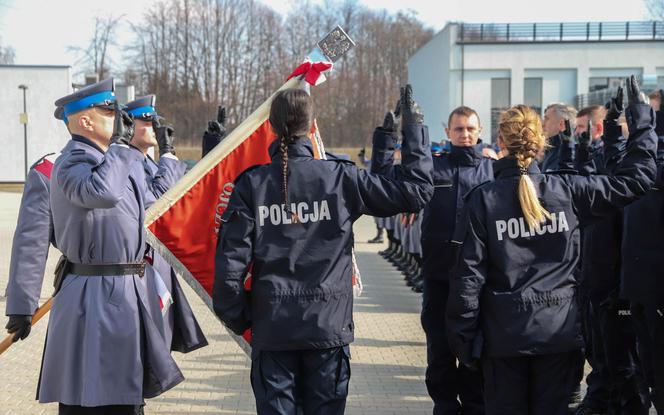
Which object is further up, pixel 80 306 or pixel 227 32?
pixel 227 32

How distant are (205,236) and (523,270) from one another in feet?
5.44

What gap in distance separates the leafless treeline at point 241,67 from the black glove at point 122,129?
57695 millimetres

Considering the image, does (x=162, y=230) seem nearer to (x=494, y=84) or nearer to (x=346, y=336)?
(x=346, y=336)

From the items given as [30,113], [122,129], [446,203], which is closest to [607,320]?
[446,203]

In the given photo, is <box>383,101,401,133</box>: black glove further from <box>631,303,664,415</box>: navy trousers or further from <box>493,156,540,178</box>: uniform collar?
<box>631,303,664,415</box>: navy trousers

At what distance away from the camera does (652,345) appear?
4727mm

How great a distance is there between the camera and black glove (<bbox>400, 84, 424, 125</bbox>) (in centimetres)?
387

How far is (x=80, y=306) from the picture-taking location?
13.4ft

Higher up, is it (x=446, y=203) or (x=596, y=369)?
(x=446, y=203)

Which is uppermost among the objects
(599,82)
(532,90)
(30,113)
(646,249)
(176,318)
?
(599,82)

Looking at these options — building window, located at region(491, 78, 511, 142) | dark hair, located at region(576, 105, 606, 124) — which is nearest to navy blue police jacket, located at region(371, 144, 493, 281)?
dark hair, located at region(576, 105, 606, 124)

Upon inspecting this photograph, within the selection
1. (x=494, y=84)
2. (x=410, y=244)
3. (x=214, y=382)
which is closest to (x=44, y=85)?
(x=494, y=84)

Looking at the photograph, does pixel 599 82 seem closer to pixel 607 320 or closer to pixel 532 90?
pixel 532 90

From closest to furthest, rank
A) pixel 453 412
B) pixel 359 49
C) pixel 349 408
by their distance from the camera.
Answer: pixel 453 412
pixel 349 408
pixel 359 49
